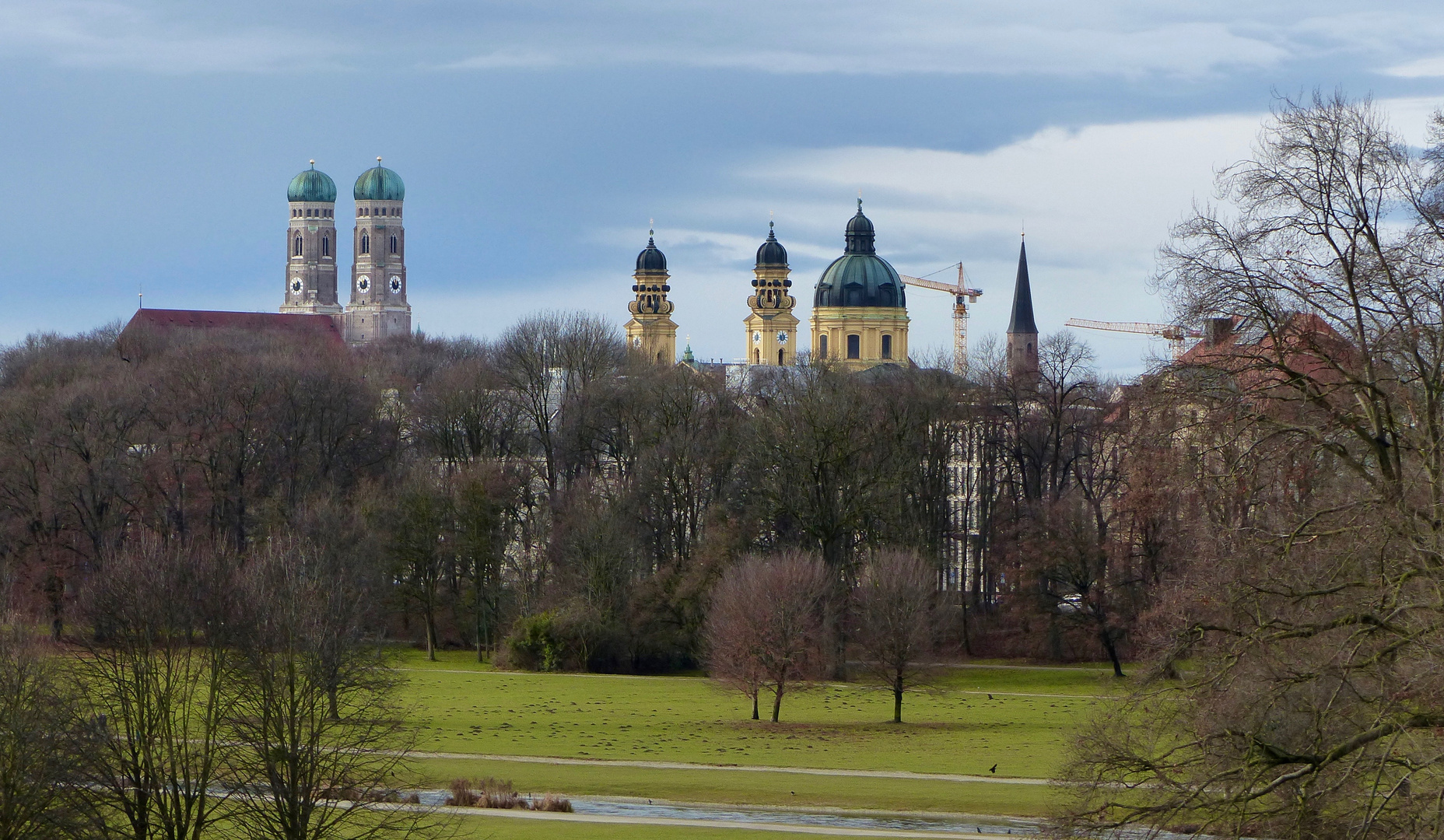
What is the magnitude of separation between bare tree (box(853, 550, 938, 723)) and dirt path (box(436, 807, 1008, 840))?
637 inches

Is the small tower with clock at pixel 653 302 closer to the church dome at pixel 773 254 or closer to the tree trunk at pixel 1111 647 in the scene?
the church dome at pixel 773 254

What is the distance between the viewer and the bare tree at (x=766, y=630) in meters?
47.3

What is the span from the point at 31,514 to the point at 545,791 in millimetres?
34860

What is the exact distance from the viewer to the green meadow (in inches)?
1357

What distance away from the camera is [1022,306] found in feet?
548

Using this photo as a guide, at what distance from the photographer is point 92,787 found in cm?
2795

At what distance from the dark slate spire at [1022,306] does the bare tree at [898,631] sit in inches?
4566

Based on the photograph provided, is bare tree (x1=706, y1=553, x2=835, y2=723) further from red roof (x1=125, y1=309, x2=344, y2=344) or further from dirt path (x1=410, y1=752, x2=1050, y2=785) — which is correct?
red roof (x1=125, y1=309, x2=344, y2=344)

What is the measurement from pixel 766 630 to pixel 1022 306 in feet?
405

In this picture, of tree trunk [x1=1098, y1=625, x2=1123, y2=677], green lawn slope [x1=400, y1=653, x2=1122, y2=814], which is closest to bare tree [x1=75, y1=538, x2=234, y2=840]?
green lawn slope [x1=400, y1=653, x2=1122, y2=814]

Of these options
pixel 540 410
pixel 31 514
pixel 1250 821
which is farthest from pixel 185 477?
pixel 1250 821

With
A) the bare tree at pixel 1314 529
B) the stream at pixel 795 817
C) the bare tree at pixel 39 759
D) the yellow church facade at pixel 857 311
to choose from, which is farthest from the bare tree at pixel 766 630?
the yellow church facade at pixel 857 311

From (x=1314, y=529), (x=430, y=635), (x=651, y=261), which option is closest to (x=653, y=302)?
(x=651, y=261)

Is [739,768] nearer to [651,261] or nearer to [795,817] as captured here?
[795,817]
